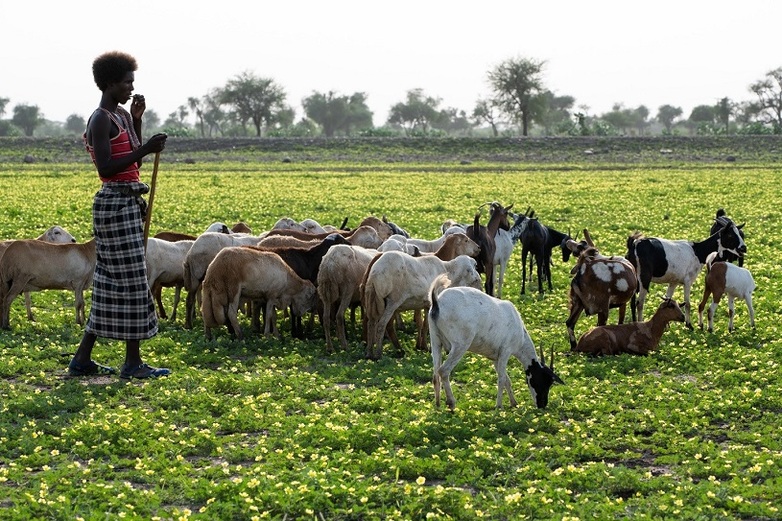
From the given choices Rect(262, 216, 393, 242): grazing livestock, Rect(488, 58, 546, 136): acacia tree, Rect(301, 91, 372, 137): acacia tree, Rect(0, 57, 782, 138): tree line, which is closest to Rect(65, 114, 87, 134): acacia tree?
Rect(0, 57, 782, 138): tree line

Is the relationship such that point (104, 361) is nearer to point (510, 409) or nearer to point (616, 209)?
point (510, 409)

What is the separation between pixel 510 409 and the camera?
10.2m

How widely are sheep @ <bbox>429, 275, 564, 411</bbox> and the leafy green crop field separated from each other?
0.88 ft

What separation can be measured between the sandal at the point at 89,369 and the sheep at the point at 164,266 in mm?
3685

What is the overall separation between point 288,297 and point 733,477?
7086mm

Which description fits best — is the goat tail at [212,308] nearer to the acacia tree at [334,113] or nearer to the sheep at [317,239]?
the sheep at [317,239]

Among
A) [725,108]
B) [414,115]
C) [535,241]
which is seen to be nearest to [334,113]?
[414,115]

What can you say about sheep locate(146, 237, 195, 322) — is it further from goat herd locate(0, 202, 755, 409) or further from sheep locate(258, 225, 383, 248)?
sheep locate(258, 225, 383, 248)

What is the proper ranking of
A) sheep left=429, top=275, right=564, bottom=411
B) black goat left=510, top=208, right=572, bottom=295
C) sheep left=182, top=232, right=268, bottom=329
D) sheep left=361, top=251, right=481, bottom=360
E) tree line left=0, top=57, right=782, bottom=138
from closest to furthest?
sheep left=429, top=275, right=564, bottom=411 → sheep left=361, top=251, right=481, bottom=360 → sheep left=182, top=232, right=268, bottom=329 → black goat left=510, top=208, right=572, bottom=295 → tree line left=0, top=57, right=782, bottom=138

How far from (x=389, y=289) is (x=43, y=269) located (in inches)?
194

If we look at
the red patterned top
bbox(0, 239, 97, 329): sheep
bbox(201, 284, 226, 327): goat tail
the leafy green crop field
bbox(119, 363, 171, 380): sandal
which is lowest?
the leafy green crop field

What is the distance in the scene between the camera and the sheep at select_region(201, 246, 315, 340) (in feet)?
43.0

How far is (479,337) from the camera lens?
10102 mm

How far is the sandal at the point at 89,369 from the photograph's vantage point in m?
11.1
